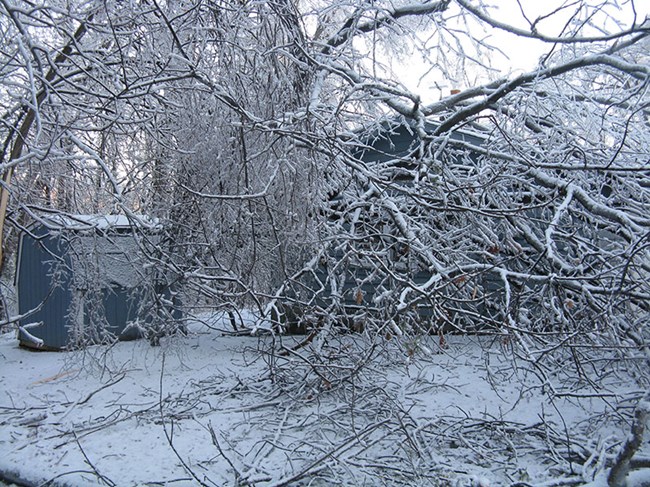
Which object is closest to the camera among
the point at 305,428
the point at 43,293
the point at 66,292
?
the point at 305,428

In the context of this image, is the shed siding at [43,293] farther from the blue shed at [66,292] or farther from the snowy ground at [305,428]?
the snowy ground at [305,428]

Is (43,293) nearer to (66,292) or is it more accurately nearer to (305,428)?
(66,292)

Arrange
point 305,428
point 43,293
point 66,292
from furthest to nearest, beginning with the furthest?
point 43,293 → point 66,292 → point 305,428

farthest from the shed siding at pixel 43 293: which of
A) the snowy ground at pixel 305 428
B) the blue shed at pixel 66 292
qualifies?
the snowy ground at pixel 305 428

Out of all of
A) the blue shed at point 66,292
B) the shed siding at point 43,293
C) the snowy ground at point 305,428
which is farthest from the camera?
the shed siding at point 43,293

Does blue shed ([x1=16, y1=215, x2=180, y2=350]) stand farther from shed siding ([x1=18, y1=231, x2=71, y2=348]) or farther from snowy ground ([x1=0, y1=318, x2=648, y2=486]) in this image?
snowy ground ([x1=0, y1=318, x2=648, y2=486])

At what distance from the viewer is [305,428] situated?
4473mm

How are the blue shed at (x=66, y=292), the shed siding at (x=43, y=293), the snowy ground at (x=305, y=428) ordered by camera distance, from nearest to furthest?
the snowy ground at (x=305, y=428)
the blue shed at (x=66, y=292)
the shed siding at (x=43, y=293)

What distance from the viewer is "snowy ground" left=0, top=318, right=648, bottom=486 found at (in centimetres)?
361

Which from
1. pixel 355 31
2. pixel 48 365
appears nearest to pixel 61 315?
pixel 48 365

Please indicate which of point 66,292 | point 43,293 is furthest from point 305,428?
point 43,293

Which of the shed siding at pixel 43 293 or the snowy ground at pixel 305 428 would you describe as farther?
the shed siding at pixel 43 293

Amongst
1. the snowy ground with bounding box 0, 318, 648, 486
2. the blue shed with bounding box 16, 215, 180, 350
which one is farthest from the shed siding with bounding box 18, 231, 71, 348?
the snowy ground with bounding box 0, 318, 648, 486

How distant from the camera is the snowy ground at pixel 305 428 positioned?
11.8ft
